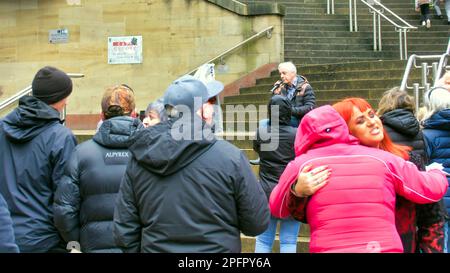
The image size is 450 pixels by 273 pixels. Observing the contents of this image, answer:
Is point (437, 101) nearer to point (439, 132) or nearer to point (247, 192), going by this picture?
point (439, 132)

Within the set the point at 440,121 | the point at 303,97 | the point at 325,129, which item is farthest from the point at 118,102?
the point at 303,97

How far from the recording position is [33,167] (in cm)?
376

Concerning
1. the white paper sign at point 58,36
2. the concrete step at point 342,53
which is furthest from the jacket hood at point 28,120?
the white paper sign at point 58,36

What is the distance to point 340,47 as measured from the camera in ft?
45.0

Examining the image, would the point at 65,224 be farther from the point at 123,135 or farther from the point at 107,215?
the point at 123,135

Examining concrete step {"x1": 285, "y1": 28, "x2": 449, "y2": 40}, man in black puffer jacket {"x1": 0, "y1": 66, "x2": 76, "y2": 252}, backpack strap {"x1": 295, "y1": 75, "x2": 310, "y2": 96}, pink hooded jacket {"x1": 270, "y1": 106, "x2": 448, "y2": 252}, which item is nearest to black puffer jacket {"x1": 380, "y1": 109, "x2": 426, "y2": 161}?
pink hooded jacket {"x1": 270, "y1": 106, "x2": 448, "y2": 252}

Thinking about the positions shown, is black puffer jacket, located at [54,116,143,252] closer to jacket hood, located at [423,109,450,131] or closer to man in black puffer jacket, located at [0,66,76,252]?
man in black puffer jacket, located at [0,66,76,252]

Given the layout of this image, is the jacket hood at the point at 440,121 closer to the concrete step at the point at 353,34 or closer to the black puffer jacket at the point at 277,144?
the black puffer jacket at the point at 277,144

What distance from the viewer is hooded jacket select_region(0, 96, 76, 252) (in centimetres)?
373

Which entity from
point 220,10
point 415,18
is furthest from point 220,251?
point 415,18

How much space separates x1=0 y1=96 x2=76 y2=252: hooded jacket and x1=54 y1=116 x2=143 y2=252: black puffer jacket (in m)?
0.10

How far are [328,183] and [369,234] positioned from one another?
0.31 metres

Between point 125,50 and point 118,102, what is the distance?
10.5 metres

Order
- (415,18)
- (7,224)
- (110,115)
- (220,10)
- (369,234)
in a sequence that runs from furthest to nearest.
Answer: (415,18) → (220,10) → (110,115) → (369,234) → (7,224)
